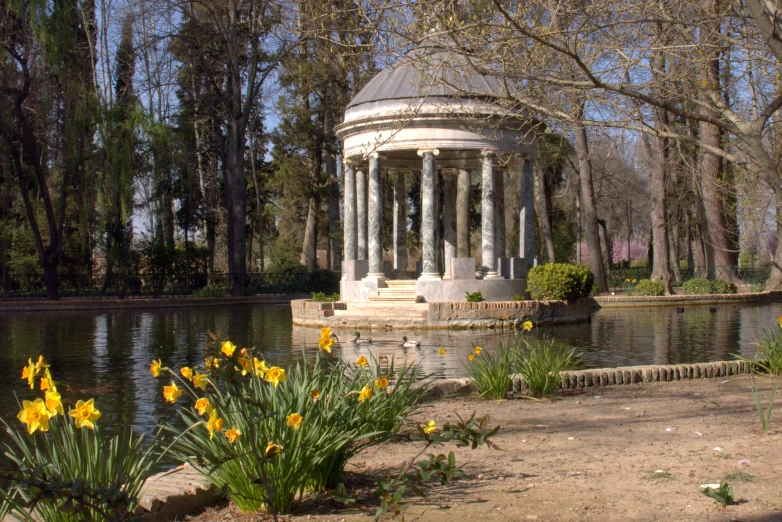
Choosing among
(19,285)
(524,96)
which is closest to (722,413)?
(524,96)

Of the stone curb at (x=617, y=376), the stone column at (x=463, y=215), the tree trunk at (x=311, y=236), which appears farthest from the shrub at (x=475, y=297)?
the tree trunk at (x=311, y=236)

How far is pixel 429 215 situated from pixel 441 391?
17.0 metres

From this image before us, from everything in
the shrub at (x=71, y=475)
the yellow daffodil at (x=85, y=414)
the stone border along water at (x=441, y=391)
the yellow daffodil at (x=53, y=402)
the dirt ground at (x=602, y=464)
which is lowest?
the dirt ground at (x=602, y=464)

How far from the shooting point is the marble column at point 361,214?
27.6m

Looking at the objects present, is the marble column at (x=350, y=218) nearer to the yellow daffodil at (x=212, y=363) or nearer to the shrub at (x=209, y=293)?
the shrub at (x=209, y=293)

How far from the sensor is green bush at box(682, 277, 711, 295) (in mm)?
29119

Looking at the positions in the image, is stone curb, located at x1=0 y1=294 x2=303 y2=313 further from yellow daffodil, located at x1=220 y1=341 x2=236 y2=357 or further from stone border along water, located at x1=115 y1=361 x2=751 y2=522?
yellow daffodil, located at x1=220 y1=341 x2=236 y2=357

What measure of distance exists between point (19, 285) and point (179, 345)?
959 inches

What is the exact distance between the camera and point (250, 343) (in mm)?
17578

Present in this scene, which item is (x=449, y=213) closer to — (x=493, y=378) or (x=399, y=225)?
(x=399, y=225)

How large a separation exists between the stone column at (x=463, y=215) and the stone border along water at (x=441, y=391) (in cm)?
1957

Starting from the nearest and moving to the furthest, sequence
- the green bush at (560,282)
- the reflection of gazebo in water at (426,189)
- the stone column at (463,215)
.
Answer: the green bush at (560,282) → the reflection of gazebo in water at (426,189) → the stone column at (463,215)

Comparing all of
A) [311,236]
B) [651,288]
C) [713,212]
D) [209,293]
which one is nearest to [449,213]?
[651,288]

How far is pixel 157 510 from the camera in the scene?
484cm
